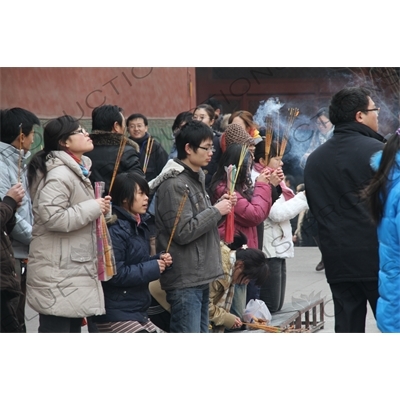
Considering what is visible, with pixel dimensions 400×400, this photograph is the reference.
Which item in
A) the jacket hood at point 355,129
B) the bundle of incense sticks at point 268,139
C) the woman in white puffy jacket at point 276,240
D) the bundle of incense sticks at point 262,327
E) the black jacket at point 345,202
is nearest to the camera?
the black jacket at point 345,202

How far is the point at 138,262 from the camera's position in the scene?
4395mm

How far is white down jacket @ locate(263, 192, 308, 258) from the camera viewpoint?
5797 mm

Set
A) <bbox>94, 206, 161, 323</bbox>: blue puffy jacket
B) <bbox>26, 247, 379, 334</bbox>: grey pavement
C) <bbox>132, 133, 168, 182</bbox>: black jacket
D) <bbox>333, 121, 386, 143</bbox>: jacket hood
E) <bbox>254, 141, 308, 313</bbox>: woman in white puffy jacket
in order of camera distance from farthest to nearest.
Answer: <bbox>132, 133, 168, 182</bbox>: black jacket, <bbox>26, 247, 379, 334</bbox>: grey pavement, <bbox>254, 141, 308, 313</bbox>: woman in white puffy jacket, <bbox>94, 206, 161, 323</bbox>: blue puffy jacket, <bbox>333, 121, 386, 143</bbox>: jacket hood

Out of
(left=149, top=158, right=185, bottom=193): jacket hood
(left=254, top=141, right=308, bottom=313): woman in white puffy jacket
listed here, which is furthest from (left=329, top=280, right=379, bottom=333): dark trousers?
(left=254, top=141, right=308, bottom=313): woman in white puffy jacket

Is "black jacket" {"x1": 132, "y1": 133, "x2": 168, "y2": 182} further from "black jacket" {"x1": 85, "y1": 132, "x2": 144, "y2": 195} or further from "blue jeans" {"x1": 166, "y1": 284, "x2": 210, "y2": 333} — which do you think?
"blue jeans" {"x1": 166, "y1": 284, "x2": 210, "y2": 333}

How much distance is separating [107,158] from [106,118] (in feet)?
0.76

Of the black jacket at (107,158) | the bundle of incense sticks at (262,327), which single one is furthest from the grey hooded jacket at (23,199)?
the bundle of incense sticks at (262,327)

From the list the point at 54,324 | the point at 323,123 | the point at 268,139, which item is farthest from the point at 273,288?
the point at 323,123

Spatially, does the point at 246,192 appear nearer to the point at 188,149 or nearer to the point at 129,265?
the point at 188,149

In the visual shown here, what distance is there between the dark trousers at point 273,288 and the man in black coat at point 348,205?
1.68 m

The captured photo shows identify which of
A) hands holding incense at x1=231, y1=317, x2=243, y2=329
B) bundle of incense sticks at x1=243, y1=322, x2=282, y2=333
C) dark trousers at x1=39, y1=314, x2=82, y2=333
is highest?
dark trousers at x1=39, y1=314, x2=82, y2=333

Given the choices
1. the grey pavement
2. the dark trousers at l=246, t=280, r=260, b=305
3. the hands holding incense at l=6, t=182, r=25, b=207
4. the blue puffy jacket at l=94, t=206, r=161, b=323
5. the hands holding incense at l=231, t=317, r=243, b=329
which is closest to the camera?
the hands holding incense at l=6, t=182, r=25, b=207

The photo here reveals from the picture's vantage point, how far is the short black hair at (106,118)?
518cm

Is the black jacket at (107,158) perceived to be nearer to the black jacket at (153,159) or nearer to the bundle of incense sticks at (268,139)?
the bundle of incense sticks at (268,139)
